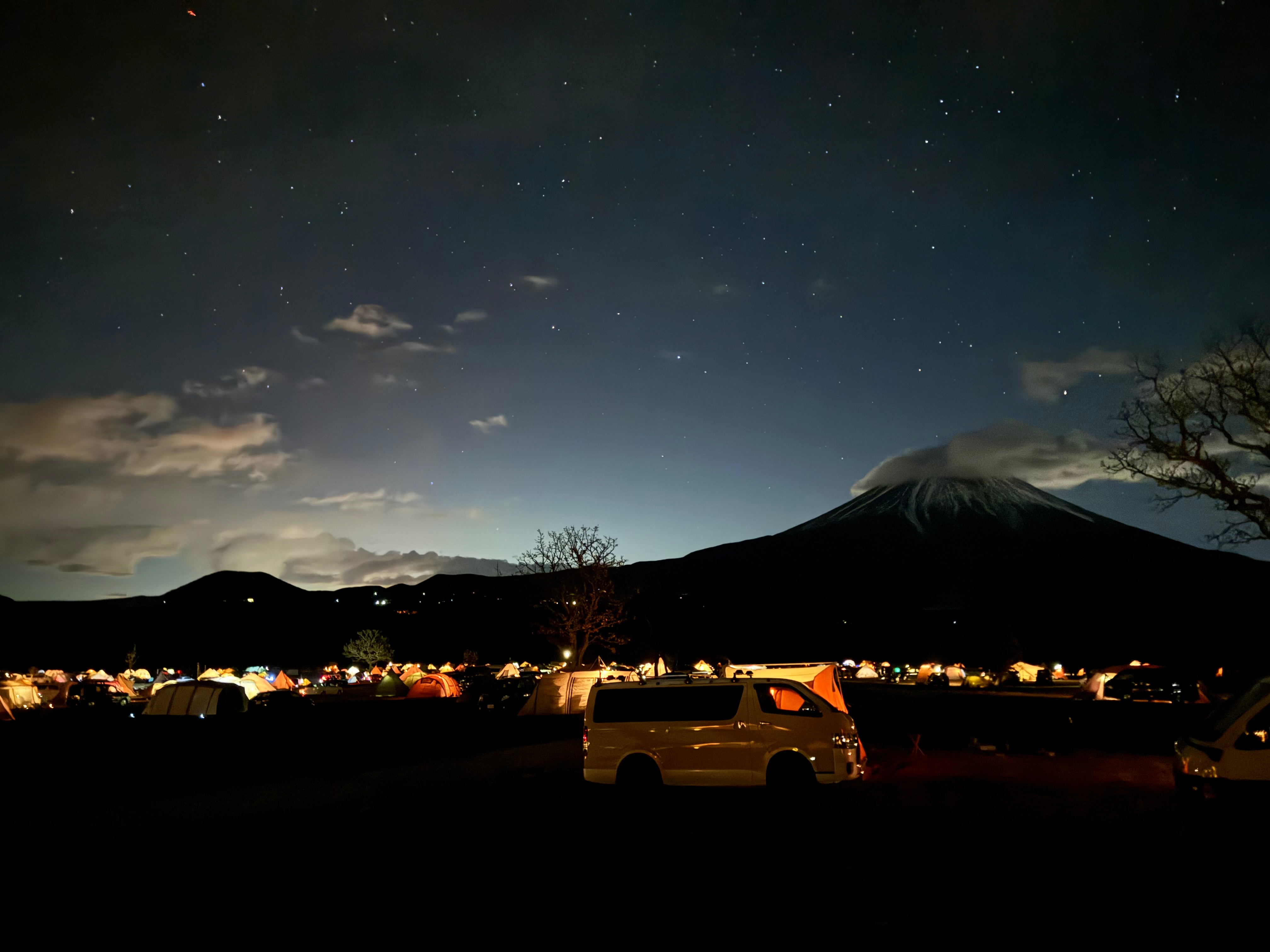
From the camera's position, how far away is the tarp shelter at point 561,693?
112 feet

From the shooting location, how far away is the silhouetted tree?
99500 millimetres

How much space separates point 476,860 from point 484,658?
119m

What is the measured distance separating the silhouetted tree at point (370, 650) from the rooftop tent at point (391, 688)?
1687 inches

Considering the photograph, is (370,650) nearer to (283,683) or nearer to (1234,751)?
(283,683)

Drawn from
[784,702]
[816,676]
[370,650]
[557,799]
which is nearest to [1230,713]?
[784,702]

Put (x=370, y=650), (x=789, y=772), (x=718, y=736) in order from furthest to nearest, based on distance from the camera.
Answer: (x=370, y=650)
(x=718, y=736)
(x=789, y=772)

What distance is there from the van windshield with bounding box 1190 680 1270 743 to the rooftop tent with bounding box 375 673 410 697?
158ft

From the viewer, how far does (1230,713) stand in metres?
9.80

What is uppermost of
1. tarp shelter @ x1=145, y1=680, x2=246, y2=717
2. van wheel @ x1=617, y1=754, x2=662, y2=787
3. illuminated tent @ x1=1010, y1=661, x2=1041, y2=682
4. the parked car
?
tarp shelter @ x1=145, y1=680, x2=246, y2=717

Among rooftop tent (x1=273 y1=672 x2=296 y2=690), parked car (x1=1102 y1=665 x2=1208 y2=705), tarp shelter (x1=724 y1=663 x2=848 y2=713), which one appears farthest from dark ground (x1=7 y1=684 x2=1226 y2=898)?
rooftop tent (x1=273 y1=672 x2=296 y2=690)

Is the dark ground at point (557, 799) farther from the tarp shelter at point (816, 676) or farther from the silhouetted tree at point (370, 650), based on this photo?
the silhouetted tree at point (370, 650)

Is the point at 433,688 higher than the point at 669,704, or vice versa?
the point at 669,704

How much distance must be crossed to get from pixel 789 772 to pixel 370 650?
93.5 metres

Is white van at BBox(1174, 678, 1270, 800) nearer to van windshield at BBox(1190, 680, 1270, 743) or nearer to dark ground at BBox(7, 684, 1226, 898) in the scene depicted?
van windshield at BBox(1190, 680, 1270, 743)
